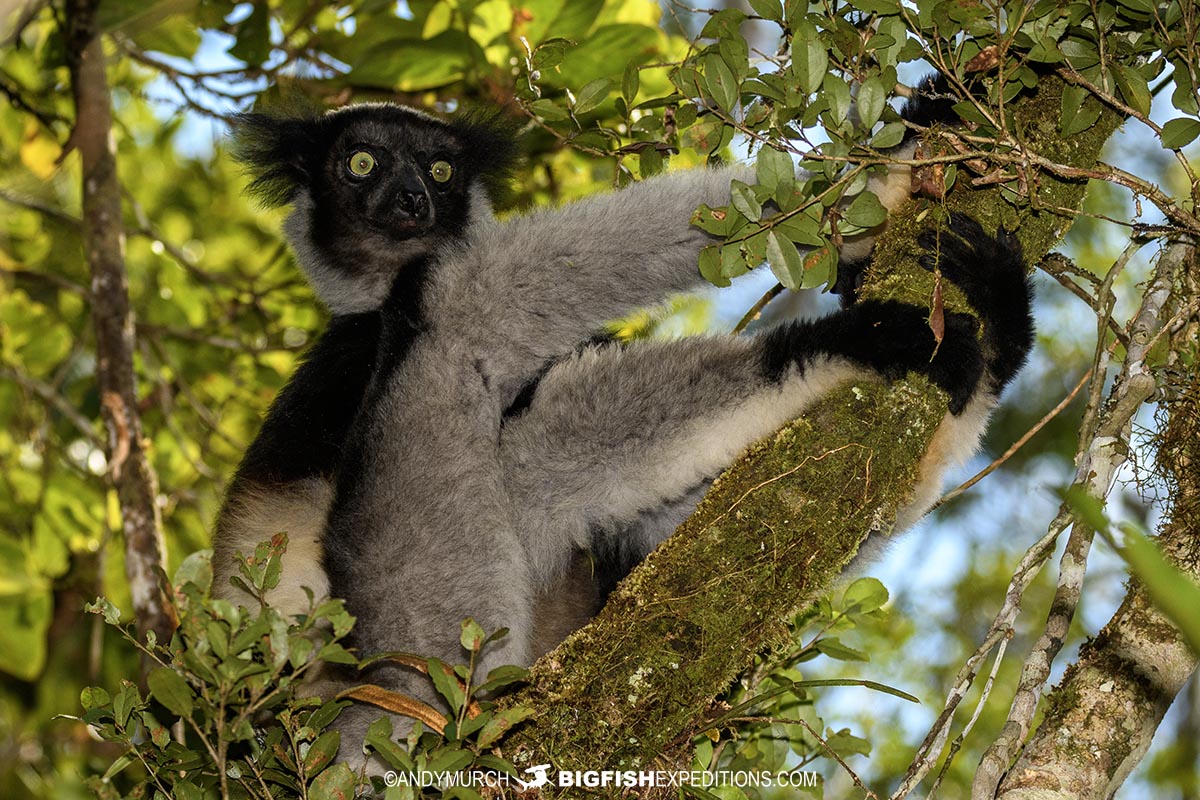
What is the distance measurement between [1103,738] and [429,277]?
2.26 metres

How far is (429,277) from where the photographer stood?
3.28 metres

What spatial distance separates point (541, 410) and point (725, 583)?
2.83 feet

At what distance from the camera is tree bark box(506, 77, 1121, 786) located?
2.58 m

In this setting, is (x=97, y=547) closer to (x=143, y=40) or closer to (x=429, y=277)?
(x=143, y=40)

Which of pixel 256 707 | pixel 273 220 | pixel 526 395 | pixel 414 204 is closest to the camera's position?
pixel 256 707

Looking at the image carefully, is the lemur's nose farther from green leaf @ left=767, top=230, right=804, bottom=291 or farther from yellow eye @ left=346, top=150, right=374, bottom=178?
green leaf @ left=767, top=230, right=804, bottom=291

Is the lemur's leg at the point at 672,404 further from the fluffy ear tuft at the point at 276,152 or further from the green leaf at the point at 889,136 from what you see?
the fluffy ear tuft at the point at 276,152

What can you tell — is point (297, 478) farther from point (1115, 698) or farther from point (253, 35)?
point (253, 35)

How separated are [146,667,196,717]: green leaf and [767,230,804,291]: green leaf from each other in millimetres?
1691

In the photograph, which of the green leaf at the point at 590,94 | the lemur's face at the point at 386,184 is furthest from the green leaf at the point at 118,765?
the green leaf at the point at 590,94

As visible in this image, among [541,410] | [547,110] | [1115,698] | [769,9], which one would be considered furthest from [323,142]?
[1115,698]

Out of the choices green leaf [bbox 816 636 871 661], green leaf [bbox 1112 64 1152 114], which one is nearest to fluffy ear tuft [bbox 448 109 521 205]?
green leaf [bbox 816 636 871 661]

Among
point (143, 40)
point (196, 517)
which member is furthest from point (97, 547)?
point (143, 40)

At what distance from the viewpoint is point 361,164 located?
421 cm
